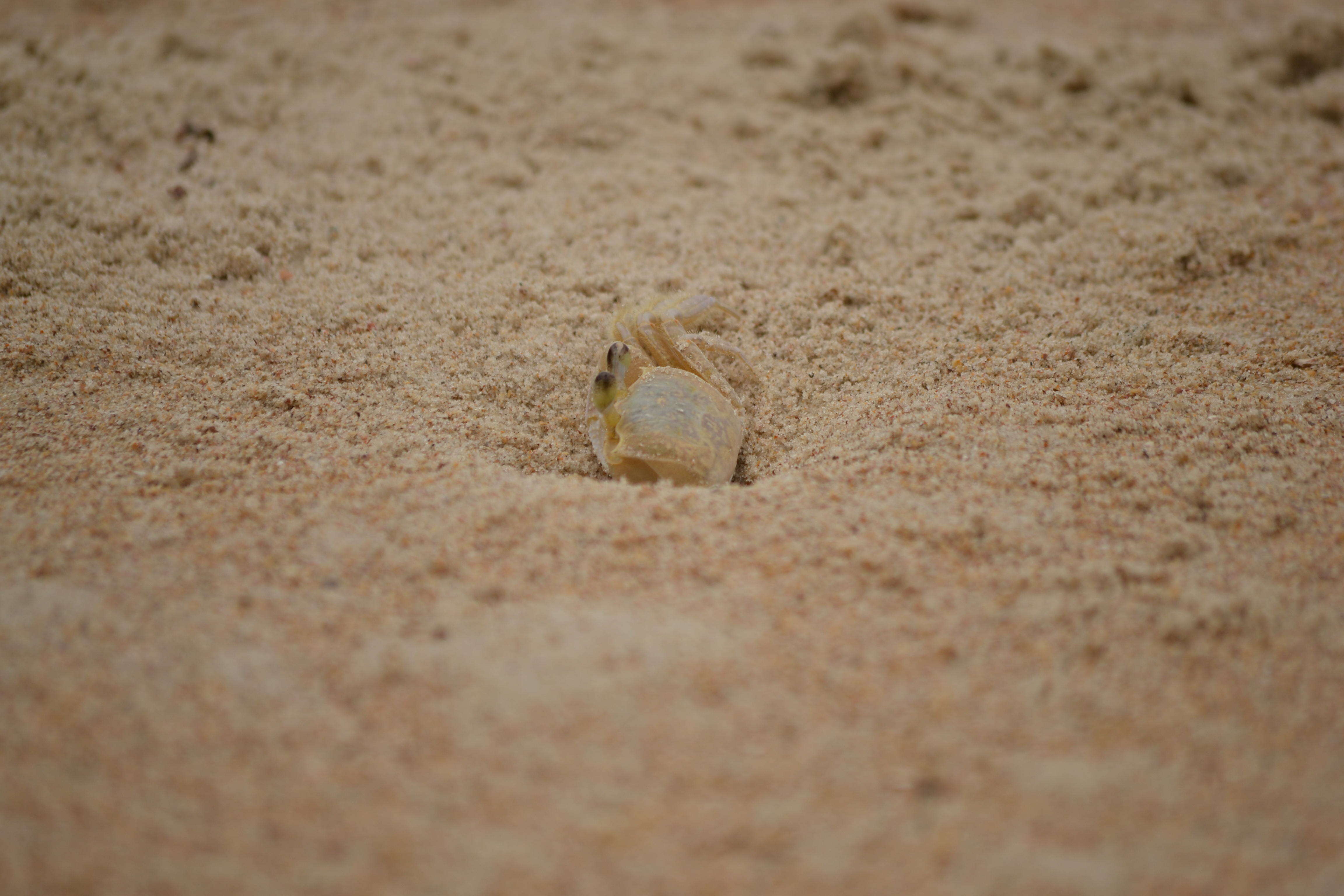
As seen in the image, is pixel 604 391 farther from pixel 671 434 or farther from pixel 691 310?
pixel 691 310

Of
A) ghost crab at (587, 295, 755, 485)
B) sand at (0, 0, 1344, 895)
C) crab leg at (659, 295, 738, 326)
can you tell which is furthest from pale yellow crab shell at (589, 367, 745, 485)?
crab leg at (659, 295, 738, 326)

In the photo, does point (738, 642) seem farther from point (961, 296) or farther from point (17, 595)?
point (961, 296)

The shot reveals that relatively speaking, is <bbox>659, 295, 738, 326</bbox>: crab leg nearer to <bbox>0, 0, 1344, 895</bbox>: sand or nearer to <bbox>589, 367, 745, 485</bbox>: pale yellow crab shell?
<bbox>0, 0, 1344, 895</bbox>: sand

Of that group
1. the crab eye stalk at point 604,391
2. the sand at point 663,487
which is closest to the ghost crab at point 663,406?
the crab eye stalk at point 604,391

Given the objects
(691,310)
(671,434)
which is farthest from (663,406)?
(691,310)

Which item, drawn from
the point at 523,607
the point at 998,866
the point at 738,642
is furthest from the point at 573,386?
the point at 998,866

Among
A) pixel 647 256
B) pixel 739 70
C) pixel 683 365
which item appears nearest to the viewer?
pixel 683 365

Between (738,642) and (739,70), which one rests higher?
(739,70)
